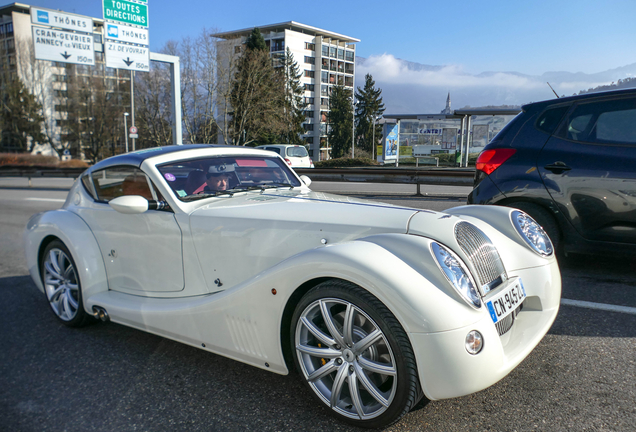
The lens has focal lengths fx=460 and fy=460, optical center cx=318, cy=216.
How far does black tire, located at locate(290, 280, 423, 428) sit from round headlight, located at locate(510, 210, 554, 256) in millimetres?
1275

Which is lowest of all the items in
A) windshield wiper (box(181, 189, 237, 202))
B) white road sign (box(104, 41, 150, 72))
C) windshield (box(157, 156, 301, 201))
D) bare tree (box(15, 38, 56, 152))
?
windshield wiper (box(181, 189, 237, 202))

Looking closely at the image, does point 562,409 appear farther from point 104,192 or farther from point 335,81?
point 335,81

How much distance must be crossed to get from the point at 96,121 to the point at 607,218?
65.4 metres

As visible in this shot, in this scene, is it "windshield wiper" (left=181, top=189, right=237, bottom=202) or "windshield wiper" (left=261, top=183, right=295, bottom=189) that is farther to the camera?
"windshield wiper" (left=261, top=183, right=295, bottom=189)

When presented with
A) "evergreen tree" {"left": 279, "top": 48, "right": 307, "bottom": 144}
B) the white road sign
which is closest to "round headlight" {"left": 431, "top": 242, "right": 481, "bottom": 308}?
the white road sign

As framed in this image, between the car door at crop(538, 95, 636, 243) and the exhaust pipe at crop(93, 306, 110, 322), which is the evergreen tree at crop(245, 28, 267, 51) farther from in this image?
the exhaust pipe at crop(93, 306, 110, 322)

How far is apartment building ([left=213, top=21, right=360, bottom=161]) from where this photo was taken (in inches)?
A: 3189

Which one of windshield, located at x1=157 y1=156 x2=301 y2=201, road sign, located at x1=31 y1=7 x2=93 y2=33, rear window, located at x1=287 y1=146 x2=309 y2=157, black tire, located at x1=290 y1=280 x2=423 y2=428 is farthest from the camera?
rear window, located at x1=287 y1=146 x2=309 y2=157

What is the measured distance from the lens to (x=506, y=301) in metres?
2.31

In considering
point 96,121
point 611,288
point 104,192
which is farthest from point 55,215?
point 96,121

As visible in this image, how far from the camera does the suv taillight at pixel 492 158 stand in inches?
182

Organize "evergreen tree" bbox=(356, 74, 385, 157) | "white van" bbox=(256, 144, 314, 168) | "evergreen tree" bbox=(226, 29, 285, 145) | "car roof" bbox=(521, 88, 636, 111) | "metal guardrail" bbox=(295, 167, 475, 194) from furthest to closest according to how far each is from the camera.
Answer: "evergreen tree" bbox=(356, 74, 385, 157)
"evergreen tree" bbox=(226, 29, 285, 145)
"white van" bbox=(256, 144, 314, 168)
"metal guardrail" bbox=(295, 167, 475, 194)
"car roof" bbox=(521, 88, 636, 111)

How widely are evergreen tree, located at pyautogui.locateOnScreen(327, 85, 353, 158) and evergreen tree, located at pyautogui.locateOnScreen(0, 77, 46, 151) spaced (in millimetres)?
41558

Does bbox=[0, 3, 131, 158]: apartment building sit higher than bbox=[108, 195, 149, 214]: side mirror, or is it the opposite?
bbox=[0, 3, 131, 158]: apartment building
